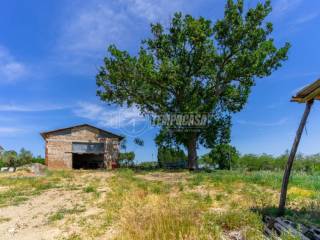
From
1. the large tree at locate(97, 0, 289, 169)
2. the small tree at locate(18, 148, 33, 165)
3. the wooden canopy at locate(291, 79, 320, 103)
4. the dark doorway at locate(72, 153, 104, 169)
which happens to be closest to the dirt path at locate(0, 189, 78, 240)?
the wooden canopy at locate(291, 79, 320, 103)

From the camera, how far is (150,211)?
24.2 feet

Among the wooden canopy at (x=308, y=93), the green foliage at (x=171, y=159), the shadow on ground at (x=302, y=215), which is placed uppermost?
the wooden canopy at (x=308, y=93)

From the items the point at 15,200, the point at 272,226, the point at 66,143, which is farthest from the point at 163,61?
the point at 272,226

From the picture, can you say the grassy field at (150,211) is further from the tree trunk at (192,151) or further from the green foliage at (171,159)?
the green foliage at (171,159)

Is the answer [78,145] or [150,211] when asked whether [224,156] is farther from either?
[150,211]

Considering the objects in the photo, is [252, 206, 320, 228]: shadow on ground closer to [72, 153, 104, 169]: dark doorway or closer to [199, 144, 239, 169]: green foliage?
[199, 144, 239, 169]: green foliage

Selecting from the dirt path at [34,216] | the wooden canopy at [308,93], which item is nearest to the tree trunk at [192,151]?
the dirt path at [34,216]

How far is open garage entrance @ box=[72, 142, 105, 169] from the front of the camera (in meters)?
30.6

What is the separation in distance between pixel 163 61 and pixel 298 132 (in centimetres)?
1779

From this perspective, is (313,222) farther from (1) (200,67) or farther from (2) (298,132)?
(1) (200,67)

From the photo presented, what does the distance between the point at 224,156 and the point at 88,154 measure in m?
13.9

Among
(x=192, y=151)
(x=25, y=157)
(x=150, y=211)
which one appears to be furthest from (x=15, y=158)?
(x=150, y=211)

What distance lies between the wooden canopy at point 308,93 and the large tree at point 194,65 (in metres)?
16.2

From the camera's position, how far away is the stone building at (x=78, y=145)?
96.4 ft
